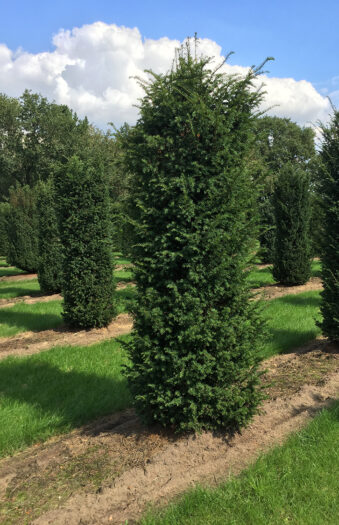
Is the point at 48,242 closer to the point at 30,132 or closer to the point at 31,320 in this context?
the point at 31,320

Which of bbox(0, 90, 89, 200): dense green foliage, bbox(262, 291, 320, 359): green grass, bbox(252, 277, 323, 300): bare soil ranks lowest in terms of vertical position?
bbox(252, 277, 323, 300): bare soil

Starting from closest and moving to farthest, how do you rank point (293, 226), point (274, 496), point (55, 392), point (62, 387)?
point (274, 496)
point (55, 392)
point (62, 387)
point (293, 226)

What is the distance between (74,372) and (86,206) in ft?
15.0

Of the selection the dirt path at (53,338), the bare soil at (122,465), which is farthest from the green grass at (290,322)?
the dirt path at (53,338)

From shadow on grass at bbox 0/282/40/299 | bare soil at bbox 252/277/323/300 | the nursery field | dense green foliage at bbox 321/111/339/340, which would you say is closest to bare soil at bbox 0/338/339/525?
the nursery field

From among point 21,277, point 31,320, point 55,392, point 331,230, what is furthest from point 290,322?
point 21,277

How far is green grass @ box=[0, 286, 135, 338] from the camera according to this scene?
9.94 meters

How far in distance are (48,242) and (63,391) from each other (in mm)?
9365

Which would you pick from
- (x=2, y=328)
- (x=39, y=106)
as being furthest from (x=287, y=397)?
(x=39, y=106)

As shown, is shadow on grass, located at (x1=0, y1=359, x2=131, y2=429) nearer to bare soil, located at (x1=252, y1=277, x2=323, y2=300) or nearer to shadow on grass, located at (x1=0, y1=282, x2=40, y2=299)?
bare soil, located at (x1=252, y1=277, x2=323, y2=300)

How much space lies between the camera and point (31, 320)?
1053cm

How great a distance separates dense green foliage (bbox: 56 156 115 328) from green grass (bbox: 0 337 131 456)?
2.00 meters

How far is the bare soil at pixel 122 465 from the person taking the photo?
10.1 feet

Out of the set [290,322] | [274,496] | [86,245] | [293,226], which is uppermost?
[86,245]
